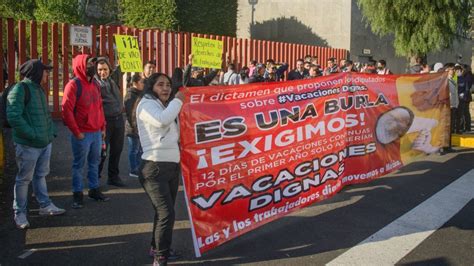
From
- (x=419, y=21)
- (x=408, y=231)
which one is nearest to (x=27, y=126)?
(x=408, y=231)

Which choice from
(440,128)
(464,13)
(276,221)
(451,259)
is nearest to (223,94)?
(276,221)

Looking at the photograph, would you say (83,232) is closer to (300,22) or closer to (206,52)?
(206,52)

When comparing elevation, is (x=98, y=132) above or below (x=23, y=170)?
above

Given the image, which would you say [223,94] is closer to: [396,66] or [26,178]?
[26,178]

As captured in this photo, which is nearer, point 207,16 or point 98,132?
point 98,132

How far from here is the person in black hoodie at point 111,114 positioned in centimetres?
657

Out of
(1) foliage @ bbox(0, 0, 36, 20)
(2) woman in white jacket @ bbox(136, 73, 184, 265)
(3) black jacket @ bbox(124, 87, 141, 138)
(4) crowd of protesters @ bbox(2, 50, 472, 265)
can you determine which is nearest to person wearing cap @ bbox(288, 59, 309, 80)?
(4) crowd of protesters @ bbox(2, 50, 472, 265)

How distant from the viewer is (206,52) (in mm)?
10828

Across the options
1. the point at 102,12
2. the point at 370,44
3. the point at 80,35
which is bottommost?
the point at 80,35

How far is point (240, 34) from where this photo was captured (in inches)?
1283

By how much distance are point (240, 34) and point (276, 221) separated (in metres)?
28.0

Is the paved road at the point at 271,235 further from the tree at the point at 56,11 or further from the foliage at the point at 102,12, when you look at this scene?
the foliage at the point at 102,12

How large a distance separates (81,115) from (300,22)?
25.4m

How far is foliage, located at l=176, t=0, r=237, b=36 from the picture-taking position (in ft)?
82.5
